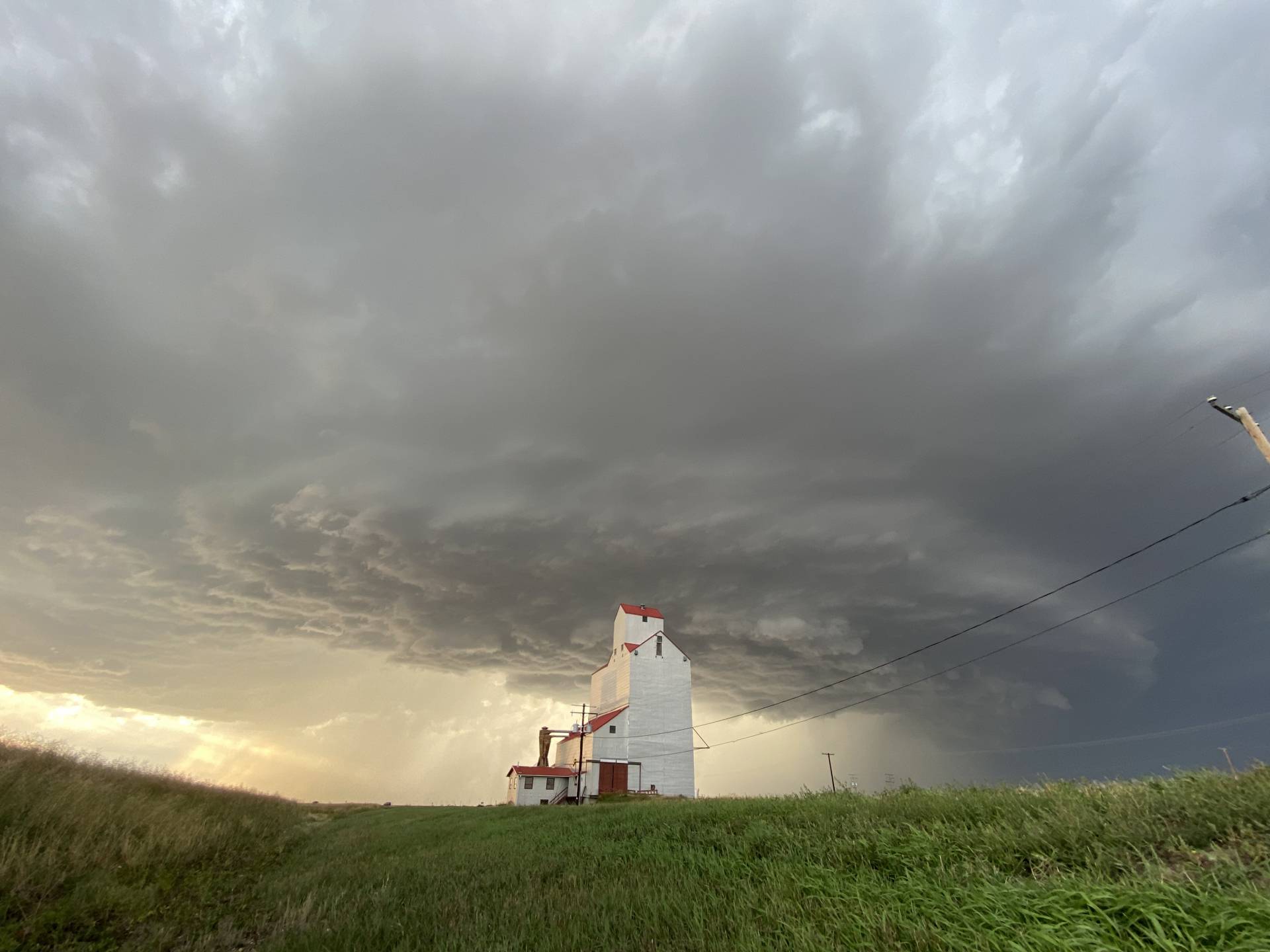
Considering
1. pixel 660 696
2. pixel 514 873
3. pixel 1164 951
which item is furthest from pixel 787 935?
pixel 660 696

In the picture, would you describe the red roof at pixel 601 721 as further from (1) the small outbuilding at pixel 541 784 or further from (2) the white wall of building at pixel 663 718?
(1) the small outbuilding at pixel 541 784

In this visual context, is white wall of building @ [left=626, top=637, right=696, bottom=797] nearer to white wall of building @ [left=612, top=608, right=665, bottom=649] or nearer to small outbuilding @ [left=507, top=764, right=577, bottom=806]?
white wall of building @ [left=612, top=608, right=665, bottom=649]

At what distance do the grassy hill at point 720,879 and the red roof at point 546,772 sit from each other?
49.8 m

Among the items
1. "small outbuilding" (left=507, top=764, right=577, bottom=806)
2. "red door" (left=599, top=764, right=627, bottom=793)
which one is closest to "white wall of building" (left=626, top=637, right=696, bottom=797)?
"red door" (left=599, top=764, right=627, bottom=793)

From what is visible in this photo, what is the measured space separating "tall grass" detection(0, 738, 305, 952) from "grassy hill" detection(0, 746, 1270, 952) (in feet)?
0.20

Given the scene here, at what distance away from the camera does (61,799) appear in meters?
13.4

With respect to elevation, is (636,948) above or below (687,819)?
below

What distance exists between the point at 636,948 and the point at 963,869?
13.7 feet

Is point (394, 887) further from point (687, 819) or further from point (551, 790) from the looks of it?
point (551, 790)

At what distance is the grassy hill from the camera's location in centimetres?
495

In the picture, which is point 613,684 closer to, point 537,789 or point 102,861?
point 537,789

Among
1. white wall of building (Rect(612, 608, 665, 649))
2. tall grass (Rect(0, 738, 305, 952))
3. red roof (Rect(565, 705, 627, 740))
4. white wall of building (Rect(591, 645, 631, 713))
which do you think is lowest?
tall grass (Rect(0, 738, 305, 952))

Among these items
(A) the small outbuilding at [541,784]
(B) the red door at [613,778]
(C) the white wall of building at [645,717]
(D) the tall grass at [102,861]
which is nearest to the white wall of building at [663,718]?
(C) the white wall of building at [645,717]

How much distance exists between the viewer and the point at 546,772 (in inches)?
2477
